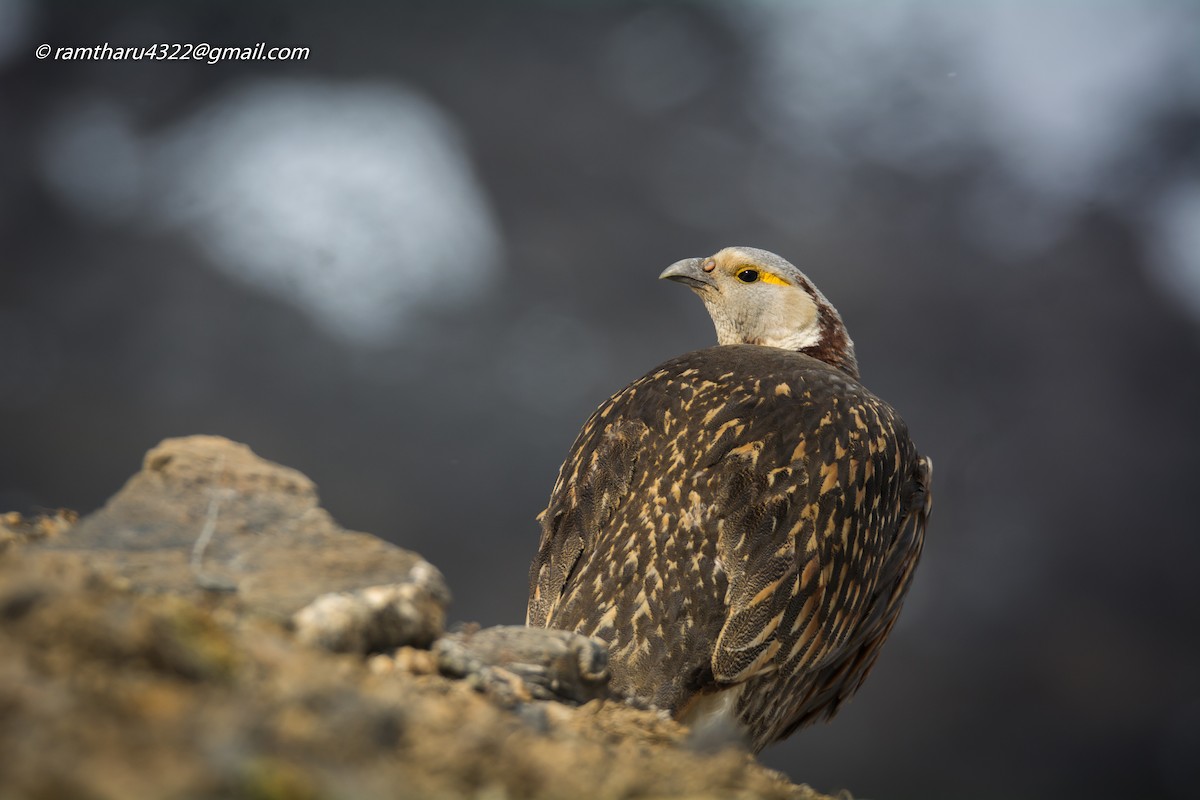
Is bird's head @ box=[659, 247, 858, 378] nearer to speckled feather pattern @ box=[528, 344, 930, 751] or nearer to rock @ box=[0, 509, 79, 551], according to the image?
speckled feather pattern @ box=[528, 344, 930, 751]

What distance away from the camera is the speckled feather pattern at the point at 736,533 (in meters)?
4.56

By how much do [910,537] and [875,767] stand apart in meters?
10.6

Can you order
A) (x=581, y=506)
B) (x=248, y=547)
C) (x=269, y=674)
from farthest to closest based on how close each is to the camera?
1. (x=581, y=506)
2. (x=248, y=547)
3. (x=269, y=674)

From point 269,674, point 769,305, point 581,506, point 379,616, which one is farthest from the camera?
point 769,305

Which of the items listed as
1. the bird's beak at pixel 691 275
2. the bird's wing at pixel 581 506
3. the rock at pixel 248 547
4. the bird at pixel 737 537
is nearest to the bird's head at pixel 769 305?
the bird's beak at pixel 691 275

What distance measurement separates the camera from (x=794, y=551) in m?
4.71

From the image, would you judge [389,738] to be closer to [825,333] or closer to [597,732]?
[597,732]

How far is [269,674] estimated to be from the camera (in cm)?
214

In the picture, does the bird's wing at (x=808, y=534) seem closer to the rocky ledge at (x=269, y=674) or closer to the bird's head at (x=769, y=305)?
the rocky ledge at (x=269, y=674)

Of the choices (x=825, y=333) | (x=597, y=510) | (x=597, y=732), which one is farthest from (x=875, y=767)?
(x=597, y=732)

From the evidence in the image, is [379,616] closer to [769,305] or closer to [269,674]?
[269,674]

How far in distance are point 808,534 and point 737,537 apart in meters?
0.34

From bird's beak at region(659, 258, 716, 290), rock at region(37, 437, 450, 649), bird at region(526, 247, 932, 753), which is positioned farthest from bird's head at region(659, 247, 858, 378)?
rock at region(37, 437, 450, 649)

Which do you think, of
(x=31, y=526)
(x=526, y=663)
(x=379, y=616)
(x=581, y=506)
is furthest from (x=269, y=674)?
(x=581, y=506)
